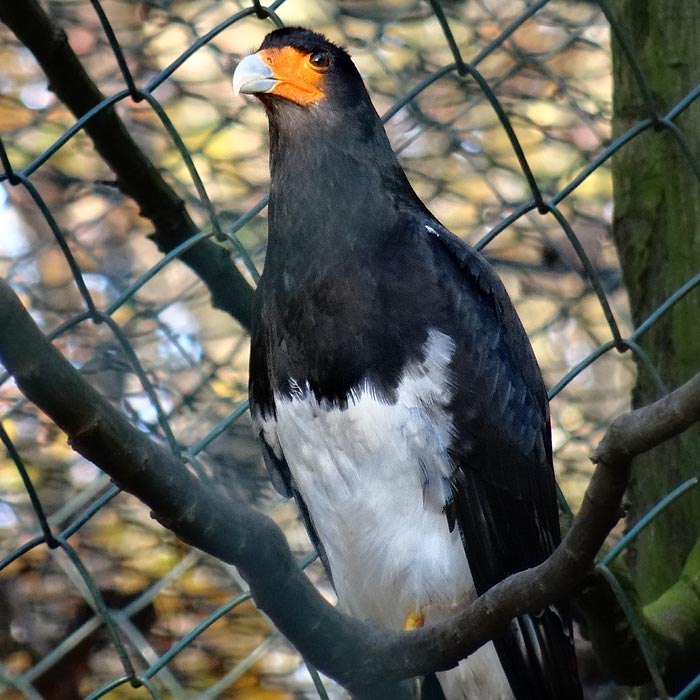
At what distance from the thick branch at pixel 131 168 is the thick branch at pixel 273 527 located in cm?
67

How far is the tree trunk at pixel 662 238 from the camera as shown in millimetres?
2229

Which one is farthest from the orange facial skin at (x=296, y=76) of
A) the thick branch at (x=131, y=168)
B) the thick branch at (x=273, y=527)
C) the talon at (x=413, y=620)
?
the thick branch at (x=273, y=527)

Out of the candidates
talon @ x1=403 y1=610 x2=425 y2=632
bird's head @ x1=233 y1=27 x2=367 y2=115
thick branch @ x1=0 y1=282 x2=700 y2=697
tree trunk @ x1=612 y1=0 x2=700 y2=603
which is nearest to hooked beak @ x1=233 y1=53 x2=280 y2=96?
bird's head @ x1=233 y1=27 x2=367 y2=115

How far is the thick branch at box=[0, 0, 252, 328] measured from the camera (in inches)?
70.6

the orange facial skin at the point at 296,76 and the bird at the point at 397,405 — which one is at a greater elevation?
the orange facial skin at the point at 296,76

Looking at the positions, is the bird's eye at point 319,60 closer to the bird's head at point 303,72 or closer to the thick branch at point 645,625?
the bird's head at point 303,72

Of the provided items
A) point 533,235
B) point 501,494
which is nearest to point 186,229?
point 501,494

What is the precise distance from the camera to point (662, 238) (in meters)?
2.28

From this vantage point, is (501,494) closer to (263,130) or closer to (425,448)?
(425,448)

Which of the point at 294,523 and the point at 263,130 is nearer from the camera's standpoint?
the point at 294,523

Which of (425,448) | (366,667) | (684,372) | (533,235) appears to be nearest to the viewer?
(366,667)

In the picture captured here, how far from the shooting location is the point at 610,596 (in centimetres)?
191

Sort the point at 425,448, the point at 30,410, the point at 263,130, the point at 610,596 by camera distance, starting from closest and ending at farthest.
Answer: the point at 425,448
the point at 610,596
the point at 30,410
the point at 263,130

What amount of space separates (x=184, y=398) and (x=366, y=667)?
1.01 m
